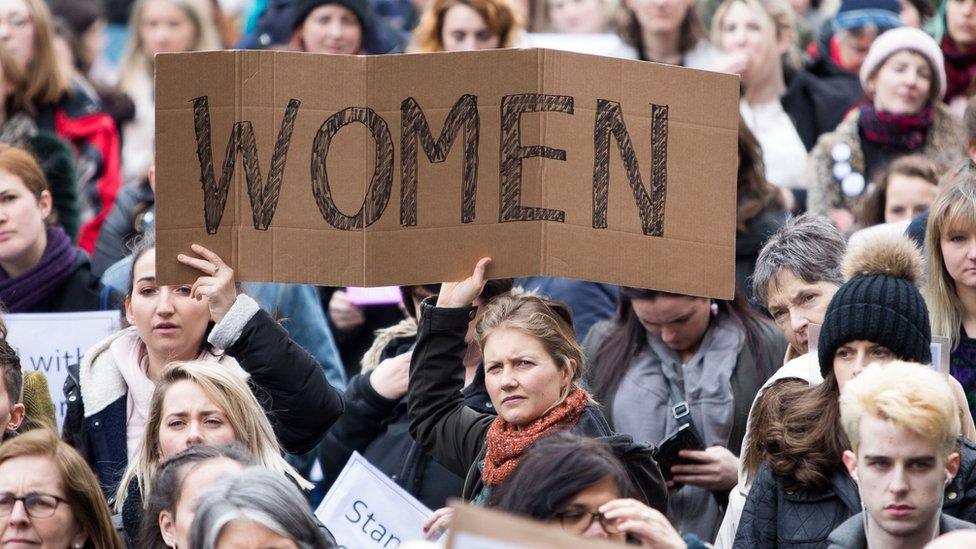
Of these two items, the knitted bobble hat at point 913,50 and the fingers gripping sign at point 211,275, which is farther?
the knitted bobble hat at point 913,50

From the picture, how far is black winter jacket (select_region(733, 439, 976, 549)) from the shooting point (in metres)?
5.04

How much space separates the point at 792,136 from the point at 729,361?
9.68 ft

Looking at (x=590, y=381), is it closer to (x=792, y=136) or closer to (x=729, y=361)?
(x=729, y=361)

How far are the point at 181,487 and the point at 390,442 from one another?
5.49 feet

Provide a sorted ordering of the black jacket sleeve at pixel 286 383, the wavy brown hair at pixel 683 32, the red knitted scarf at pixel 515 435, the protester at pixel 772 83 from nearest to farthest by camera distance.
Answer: the red knitted scarf at pixel 515 435 < the black jacket sleeve at pixel 286 383 < the protester at pixel 772 83 < the wavy brown hair at pixel 683 32

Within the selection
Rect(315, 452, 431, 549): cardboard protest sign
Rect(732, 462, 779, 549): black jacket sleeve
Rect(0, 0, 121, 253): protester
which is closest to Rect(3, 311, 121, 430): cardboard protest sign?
Rect(315, 452, 431, 549): cardboard protest sign

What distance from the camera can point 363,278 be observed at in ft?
18.2

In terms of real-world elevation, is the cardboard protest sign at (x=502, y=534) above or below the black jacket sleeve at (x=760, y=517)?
above

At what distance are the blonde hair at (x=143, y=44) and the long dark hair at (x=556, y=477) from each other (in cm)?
645

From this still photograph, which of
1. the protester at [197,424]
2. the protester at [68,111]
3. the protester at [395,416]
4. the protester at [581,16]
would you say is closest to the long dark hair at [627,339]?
the protester at [395,416]

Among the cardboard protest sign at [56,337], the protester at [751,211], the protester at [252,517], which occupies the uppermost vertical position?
the protester at [751,211]

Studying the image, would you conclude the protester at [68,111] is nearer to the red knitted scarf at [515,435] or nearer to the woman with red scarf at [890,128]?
the woman with red scarf at [890,128]

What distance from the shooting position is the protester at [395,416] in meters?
6.37

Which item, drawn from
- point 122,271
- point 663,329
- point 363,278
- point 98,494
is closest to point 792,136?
point 663,329
